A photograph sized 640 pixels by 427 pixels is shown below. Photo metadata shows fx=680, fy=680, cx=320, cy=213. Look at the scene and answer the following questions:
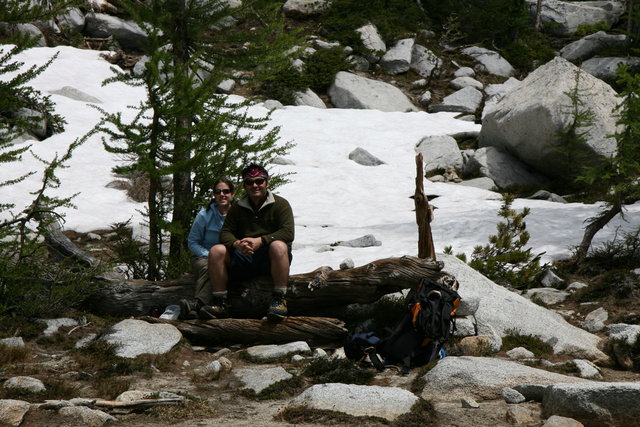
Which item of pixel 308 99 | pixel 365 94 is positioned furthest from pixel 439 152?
pixel 308 99

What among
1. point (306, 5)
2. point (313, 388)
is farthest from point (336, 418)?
point (306, 5)

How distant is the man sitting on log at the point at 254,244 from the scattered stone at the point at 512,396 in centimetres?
288

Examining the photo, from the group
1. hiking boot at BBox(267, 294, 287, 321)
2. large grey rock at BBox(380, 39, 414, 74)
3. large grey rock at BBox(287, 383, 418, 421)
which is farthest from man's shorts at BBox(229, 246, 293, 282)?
large grey rock at BBox(380, 39, 414, 74)

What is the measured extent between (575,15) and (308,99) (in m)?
19.5

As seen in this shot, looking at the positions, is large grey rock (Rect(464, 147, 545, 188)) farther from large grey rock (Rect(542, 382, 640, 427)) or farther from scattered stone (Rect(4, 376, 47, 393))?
scattered stone (Rect(4, 376, 47, 393))

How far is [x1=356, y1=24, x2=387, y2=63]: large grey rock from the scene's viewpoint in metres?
28.7

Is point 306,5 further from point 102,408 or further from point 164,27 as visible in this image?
point 102,408

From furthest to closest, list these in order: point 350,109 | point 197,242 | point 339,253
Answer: point 350,109
point 339,253
point 197,242

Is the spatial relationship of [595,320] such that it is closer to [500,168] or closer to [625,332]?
[625,332]

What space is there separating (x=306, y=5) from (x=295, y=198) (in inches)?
650

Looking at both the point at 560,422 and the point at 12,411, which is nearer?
the point at 560,422

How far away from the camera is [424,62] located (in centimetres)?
2934

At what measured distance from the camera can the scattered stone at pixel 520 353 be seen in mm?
7664

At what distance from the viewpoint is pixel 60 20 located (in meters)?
26.8
